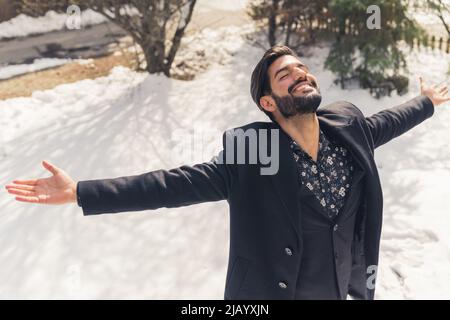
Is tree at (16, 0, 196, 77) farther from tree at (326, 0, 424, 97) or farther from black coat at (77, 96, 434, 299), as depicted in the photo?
black coat at (77, 96, 434, 299)

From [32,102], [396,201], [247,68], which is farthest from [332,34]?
[32,102]

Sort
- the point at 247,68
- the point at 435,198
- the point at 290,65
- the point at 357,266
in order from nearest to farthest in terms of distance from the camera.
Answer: the point at 290,65
the point at 357,266
the point at 435,198
the point at 247,68

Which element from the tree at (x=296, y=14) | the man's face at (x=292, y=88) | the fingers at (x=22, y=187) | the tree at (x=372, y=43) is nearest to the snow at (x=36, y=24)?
the tree at (x=296, y=14)

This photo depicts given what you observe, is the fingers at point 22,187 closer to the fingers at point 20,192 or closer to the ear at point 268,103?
the fingers at point 20,192

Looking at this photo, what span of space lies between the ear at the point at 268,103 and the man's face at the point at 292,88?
0.07 feet

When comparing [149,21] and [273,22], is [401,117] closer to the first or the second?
[149,21]

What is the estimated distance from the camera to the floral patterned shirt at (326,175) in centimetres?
207

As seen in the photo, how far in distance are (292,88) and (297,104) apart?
0.30 feet

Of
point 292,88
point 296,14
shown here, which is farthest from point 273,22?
point 292,88

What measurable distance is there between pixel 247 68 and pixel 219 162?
22.4 ft

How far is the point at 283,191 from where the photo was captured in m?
2.00
